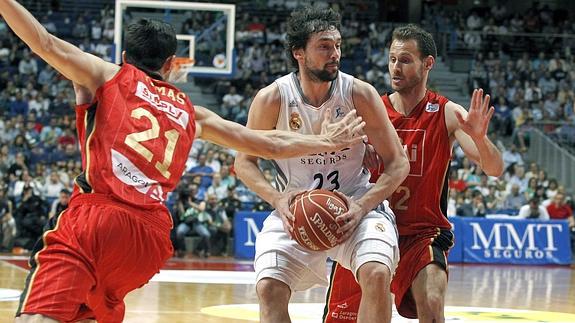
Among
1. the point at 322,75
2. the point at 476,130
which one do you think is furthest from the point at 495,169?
the point at 322,75

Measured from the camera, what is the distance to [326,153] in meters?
5.64

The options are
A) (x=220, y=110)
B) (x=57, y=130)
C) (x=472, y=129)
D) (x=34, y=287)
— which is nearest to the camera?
(x=34, y=287)

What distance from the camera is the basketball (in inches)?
204

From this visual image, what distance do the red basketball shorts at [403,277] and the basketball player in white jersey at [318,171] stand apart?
29cm

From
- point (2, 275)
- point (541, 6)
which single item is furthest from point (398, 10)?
point (2, 275)

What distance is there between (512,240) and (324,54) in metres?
12.5

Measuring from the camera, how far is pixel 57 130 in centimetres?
1966

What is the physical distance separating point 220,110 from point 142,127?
60.1ft

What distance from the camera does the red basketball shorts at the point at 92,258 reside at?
13.1 feet

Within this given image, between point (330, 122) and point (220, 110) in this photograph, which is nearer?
point (330, 122)

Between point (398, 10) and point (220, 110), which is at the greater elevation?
point (398, 10)

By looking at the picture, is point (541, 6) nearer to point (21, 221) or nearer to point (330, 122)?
point (21, 221)

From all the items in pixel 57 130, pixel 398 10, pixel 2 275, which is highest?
pixel 398 10

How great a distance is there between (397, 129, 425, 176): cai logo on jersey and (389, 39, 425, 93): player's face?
11.3 inches
